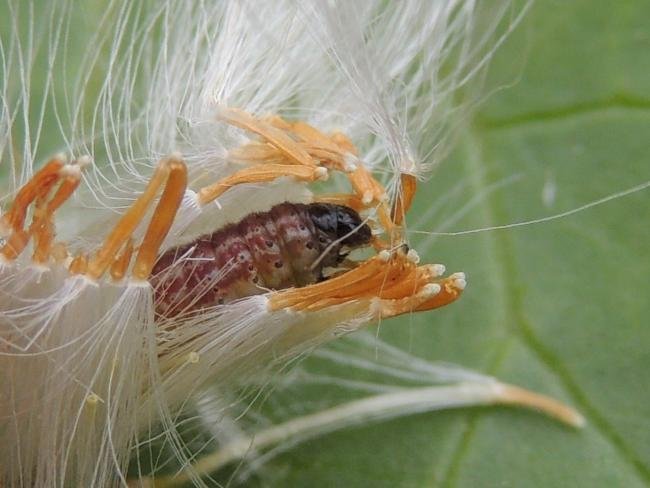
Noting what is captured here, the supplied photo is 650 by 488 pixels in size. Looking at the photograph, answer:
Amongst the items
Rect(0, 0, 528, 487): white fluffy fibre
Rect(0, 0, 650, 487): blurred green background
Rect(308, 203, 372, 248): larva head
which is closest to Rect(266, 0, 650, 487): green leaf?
Rect(0, 0, 650, 487): blurred green background

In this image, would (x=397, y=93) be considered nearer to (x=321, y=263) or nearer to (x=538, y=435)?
(x=321, y=263)

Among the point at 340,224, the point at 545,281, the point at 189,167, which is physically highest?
the point at 189,167

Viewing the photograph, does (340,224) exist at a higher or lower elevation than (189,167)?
lower

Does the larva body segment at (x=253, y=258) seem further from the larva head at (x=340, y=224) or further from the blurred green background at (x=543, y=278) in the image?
the blurred green background at (x=543, y=278)

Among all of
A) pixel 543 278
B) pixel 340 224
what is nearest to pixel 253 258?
pixel 340 224

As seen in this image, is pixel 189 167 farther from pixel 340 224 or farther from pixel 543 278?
pixel 543 278

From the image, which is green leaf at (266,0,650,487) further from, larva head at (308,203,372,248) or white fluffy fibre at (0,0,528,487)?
larva head at (308,203,372,248)
